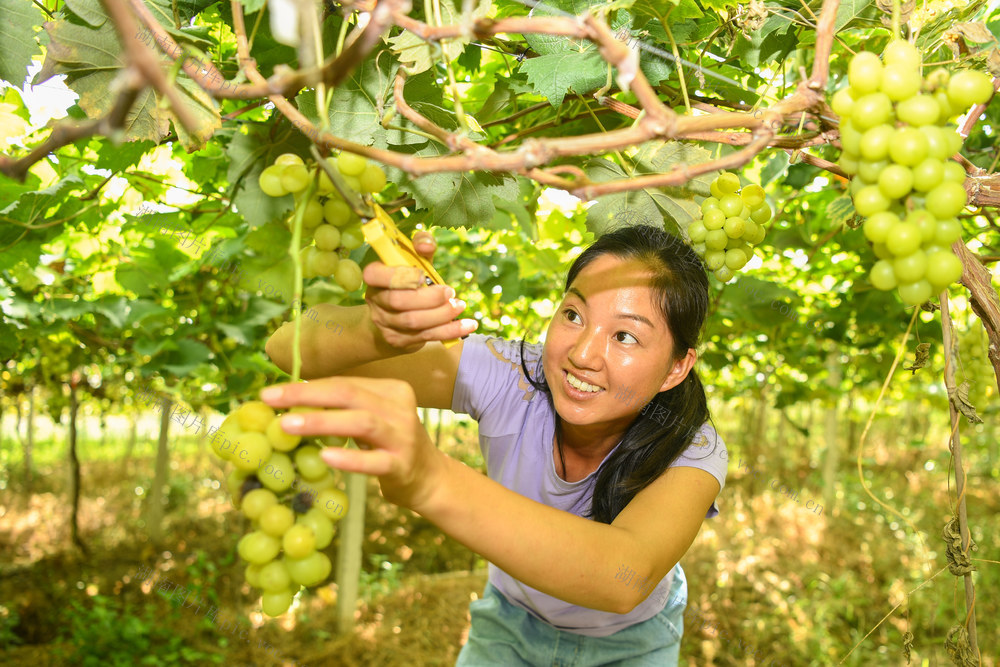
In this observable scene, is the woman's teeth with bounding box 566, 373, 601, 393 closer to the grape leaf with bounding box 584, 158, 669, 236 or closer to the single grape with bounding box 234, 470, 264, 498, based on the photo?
the grape leaf with bounding box 584, 158, 669, 236

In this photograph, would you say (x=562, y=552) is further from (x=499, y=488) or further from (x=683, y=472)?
(x=683, y=472)

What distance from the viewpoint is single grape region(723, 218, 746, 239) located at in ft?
3.97

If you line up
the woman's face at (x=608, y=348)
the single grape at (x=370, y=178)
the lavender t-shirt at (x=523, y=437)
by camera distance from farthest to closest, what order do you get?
the lavender t-shirt at (x=523, y=437) → the woman's face at (x=608, y=348) → the single grape at (x=370, y=178)

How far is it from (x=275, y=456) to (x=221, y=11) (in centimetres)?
87

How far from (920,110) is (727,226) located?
537mm

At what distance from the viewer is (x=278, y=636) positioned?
4.55m

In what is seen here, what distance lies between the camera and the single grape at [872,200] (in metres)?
0.71

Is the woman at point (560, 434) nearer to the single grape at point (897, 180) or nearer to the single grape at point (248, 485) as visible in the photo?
the single grape at point (248, 485)

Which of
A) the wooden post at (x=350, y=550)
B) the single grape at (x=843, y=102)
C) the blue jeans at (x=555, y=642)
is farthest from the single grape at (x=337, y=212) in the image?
the wooden post at (x=350, y=550)

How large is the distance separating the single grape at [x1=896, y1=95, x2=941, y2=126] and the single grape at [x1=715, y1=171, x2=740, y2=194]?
54 centimetres

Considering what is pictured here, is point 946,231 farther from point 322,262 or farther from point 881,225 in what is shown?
point 322,262

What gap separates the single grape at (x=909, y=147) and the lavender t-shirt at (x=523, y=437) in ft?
3.27

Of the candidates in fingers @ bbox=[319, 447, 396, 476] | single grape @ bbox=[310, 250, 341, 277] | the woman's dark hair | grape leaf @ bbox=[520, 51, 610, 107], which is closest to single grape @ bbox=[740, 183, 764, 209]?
the woman's dark hair

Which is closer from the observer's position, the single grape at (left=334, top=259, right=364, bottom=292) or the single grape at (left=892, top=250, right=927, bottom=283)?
the single grape at (left=892, top=250, right=927, bottom=283)
